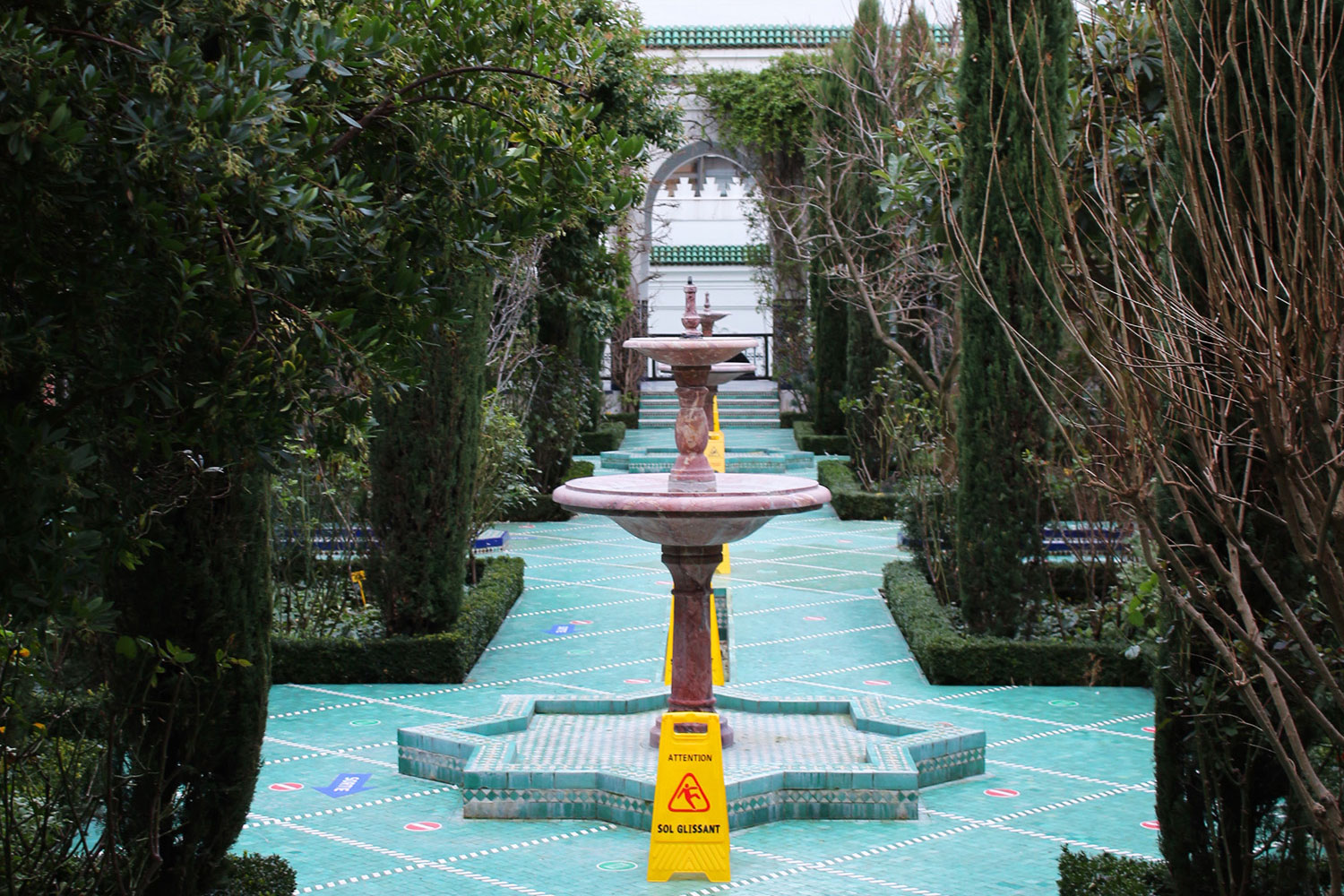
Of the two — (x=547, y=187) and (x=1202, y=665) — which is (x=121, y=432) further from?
(x=1202, y=665)

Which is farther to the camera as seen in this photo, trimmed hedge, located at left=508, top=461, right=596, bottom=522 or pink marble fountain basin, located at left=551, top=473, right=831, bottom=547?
trimmed hedge, located at left=508, top=461, right=596, bottom=522

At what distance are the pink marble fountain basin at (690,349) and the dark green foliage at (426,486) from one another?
102 inches

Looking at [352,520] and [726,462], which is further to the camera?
[726,462]

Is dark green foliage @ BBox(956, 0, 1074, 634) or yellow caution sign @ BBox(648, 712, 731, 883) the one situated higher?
dark green foliage @ BBox(956, 0, 1074, 634)

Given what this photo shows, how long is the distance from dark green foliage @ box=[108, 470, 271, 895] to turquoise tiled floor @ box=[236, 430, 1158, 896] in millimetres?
948

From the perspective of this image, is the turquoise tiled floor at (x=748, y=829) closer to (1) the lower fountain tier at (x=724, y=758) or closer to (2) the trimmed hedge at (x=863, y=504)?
(1) the lower fountain tier at (x=724, y=758)

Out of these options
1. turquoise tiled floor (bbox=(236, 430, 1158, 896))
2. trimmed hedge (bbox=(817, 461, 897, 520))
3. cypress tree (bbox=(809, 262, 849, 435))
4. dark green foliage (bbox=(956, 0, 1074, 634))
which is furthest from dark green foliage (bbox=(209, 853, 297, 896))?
cypress tree (bbox=(809, 262, 849, 435))

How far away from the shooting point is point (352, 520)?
10.1m

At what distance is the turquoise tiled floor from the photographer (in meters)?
5.24

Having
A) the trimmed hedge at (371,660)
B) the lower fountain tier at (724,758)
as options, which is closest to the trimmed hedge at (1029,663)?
the lower fountain tier at (724,758)

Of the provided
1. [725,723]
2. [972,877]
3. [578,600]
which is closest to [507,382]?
[578,600]

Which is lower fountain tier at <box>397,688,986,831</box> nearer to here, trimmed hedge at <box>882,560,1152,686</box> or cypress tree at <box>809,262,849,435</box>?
trimmed hedge at <box>882,560,1152,686</box>

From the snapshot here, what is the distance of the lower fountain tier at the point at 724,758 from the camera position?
19.5ft

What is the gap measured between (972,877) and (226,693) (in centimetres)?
284
